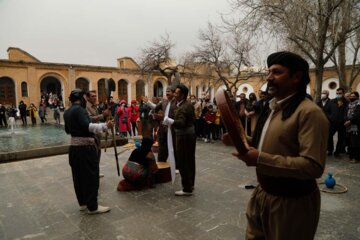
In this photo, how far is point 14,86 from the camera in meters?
24.5

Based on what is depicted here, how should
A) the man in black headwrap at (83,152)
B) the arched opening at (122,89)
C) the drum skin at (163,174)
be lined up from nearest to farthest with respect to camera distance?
the man in black headwrap at (83,152) → the drum skin at (163,174) → the arched opening at (122,89)

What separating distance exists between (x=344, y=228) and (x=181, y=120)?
2.66 meters

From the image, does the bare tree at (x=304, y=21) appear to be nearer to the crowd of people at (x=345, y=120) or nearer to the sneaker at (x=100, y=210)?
the crowd of people at (x=345, y=120)

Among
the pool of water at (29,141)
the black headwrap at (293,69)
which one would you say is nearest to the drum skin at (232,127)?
the black headwrap at (293,69)

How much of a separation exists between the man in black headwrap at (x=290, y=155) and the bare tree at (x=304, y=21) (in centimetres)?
737

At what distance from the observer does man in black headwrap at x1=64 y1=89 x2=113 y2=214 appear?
11.9ft

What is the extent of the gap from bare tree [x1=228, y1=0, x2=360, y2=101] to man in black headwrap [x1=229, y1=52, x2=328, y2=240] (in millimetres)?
7372

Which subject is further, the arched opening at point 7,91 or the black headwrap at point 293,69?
the arched opening at point 7,91

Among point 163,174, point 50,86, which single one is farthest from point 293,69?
point 50,86

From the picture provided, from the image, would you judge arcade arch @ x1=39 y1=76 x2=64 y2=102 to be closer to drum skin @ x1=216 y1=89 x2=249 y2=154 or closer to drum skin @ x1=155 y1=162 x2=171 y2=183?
drum skin @ x1=155 y1=162 x2=171 y2=183

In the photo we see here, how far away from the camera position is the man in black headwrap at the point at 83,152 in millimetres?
3631

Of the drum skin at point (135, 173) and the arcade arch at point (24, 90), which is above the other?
the arcade arch at point (24, 90)

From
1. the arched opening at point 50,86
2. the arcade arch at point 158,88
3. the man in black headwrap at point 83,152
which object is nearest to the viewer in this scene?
the man in black headwrap at point 83,152

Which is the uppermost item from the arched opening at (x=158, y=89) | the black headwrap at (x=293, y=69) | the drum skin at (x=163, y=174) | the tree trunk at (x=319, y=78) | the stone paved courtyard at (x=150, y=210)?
the arched opening at (x=158, y=89)
